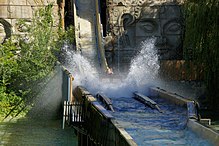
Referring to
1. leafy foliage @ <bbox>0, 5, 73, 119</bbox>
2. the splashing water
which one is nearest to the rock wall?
the splashing water

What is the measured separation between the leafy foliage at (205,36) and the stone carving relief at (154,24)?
339cm

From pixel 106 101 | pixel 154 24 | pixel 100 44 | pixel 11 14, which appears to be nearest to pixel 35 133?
pixel 106 101

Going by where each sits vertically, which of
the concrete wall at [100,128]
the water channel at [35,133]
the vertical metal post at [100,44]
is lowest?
the water channel at [35,133]

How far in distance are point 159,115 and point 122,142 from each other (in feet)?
8.99

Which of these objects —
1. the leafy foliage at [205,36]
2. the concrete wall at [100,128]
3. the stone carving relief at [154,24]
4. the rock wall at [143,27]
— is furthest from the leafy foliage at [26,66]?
the concrete wall at [100,128]

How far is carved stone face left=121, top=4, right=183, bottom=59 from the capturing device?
17.9 metres

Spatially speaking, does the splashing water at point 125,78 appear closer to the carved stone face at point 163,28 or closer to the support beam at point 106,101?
the carved stone face at point 163,28

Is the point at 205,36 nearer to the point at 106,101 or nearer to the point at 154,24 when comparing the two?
the point at 154,24

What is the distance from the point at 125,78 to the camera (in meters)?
14.4

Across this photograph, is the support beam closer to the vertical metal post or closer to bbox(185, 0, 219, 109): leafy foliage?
bbox(185, 0, 219, 109): leafy foliage

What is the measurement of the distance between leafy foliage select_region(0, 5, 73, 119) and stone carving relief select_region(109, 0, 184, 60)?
2664 mm

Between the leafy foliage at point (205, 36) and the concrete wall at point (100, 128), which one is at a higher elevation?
the leafy foliage at point (205, 36)

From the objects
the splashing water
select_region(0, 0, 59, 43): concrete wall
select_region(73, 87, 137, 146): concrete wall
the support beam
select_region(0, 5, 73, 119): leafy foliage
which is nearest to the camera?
select_region(73, 87, 137, 146): concrete wall

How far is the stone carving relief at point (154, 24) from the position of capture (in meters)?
18.0
